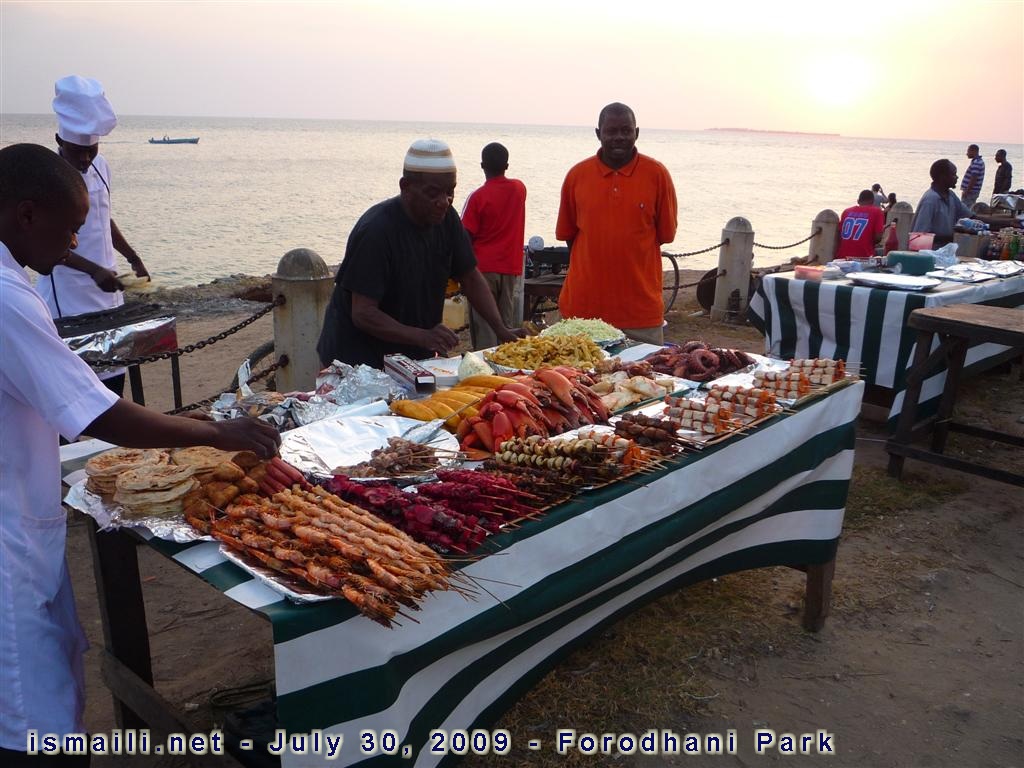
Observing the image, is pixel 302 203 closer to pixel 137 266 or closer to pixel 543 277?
pixel 543 277

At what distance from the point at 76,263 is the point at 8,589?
3.43m

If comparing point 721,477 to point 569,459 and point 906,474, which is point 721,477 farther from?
point 906,474

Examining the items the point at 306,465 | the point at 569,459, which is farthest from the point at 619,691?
the point at 306,465

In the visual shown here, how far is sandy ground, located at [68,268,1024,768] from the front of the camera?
3350 millimetres

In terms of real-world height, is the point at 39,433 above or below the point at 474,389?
above

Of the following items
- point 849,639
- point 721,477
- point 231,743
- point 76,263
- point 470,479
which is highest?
point 76,263

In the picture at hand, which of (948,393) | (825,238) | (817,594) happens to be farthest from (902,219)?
(817,594)

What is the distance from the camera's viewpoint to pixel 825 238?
13.6m

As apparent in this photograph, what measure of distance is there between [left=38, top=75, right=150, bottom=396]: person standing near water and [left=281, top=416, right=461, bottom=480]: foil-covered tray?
267cm

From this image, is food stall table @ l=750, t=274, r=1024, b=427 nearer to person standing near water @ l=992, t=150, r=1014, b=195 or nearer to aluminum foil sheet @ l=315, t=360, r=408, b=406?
aluminum foil sheet @ l=315, t=360, r=408, b=406

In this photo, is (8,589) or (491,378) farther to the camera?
(491,378)

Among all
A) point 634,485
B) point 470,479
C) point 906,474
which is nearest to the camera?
point 470,479

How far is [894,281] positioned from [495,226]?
4.19 meters

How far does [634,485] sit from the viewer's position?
265cm
